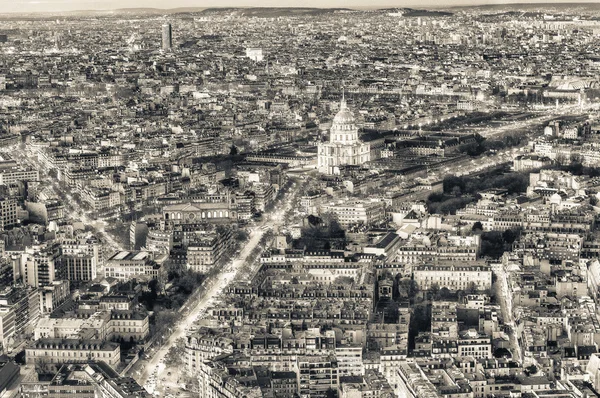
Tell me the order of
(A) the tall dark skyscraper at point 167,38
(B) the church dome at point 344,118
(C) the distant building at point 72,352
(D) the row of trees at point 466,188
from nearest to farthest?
(C) the distant building at point 72,352, (D) the row of trees at point 466,188, (B) the church dome at point 344,118, (A) the tall dark skyscraper at point 167,38

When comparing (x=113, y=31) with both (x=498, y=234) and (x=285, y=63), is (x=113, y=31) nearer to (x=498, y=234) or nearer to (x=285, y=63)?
(x=285, y=63)

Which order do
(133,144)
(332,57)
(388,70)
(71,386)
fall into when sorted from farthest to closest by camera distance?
(332,57), (388,70), (133,144), (71,386)

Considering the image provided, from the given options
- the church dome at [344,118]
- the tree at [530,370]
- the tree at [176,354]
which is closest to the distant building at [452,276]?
the tree at [530,370]

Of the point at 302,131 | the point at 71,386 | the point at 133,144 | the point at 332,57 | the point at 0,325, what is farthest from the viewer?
the point at 332,57

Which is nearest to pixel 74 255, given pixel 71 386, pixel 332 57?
pixel 71 386

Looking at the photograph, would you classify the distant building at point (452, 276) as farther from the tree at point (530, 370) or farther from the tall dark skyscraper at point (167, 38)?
the tall dark skyscraper at point (167, 38)

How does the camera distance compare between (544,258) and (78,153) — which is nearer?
(544,258)
